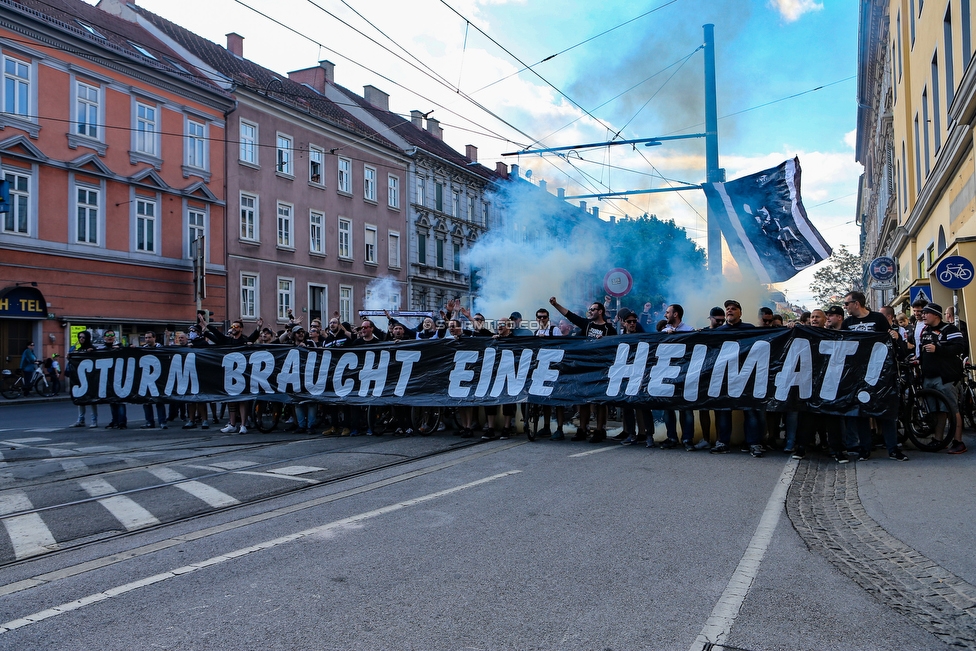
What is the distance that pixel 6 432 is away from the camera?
42.7ft

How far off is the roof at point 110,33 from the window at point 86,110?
132 centimetres

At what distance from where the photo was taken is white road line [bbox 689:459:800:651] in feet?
11.5

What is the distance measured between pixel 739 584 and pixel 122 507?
5010 mm

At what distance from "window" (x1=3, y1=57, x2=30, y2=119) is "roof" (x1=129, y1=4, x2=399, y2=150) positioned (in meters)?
7.96

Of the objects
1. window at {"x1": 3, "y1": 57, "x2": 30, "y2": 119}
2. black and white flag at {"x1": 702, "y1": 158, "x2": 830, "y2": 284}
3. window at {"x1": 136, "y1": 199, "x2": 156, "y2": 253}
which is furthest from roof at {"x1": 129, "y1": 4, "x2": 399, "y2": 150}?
black and white flag at {"x1": 702, "y1": 158, "x2": 830, "y2": 284}

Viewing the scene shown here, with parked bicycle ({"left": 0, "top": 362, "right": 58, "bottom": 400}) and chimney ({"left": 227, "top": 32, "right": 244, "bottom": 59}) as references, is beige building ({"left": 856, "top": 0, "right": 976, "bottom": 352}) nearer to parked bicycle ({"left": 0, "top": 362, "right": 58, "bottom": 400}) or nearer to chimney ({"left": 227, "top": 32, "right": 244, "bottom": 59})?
parked bicycle ({"left": 0, "top": 362, "right": 58, "bottom": 400})

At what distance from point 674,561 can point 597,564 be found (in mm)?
490

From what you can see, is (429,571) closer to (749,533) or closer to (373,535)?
(373,535)

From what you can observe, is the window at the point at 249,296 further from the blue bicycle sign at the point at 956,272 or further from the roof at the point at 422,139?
the blue bicycle sign at the point at 956,272

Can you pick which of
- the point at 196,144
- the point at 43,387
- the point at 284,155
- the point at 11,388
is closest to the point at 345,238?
the point at 284,155

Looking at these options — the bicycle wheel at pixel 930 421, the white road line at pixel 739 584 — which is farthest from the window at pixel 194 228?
the white road line at pixel 739 584

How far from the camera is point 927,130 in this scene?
20.6 metres

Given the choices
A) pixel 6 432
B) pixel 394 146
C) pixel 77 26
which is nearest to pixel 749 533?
pixel 6 432

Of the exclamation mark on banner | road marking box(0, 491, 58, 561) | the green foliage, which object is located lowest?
road marking box(0, 491, 58, 561)
